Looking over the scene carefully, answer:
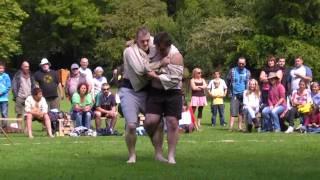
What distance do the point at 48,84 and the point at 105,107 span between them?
70.4 inches

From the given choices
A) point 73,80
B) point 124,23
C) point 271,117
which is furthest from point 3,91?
point 124,23

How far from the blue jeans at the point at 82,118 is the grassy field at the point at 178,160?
3.42 m

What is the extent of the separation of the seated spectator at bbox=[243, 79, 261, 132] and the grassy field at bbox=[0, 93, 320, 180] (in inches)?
131

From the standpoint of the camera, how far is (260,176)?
934 centimetres

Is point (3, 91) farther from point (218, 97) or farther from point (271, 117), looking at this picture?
point (271, 117)

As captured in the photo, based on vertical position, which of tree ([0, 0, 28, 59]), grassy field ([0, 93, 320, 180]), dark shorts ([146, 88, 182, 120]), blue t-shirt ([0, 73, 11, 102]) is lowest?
grassy field ([0, 93, 320, 180])

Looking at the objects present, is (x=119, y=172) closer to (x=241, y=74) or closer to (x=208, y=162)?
(x=208, y=162)

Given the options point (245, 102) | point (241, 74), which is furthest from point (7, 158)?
point (241, 74)

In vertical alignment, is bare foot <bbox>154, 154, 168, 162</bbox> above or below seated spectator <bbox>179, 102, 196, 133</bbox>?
below

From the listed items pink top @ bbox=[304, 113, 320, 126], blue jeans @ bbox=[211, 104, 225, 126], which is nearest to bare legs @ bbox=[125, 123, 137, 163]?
pink top @ bbox=[304, 113, 320, 126]

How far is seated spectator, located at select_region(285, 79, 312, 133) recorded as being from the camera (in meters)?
18.3

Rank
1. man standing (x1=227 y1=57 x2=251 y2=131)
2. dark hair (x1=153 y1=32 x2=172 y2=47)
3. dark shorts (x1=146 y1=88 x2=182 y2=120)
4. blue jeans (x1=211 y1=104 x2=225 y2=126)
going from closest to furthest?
1. dark hair (x1=153 y1=32 x2=172 y2=47)
2. dark shorts (x1=146 y1=88 x2=182 y2=120)
3. man standing (x1=227 y1=57 x2=251 y2=131)
4. blue jeans (x1=211 y1=104 x2=225 y2=126)

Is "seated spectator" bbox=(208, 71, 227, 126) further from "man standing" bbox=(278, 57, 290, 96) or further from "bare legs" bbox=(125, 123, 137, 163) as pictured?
"bare legs" bbox=(125, 123, 137, 163)

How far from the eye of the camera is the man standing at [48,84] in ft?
65.1
